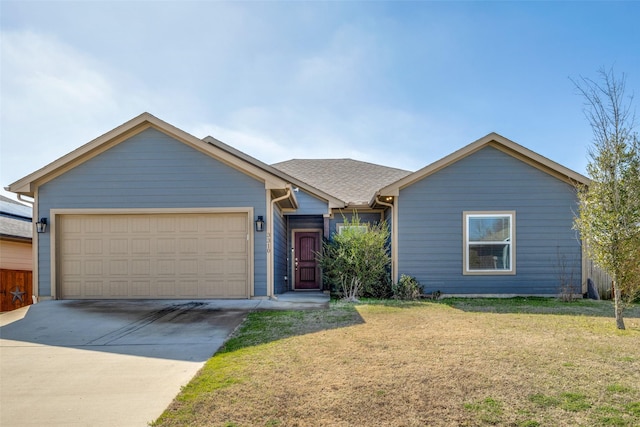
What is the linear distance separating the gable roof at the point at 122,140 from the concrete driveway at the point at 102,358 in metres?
3.00

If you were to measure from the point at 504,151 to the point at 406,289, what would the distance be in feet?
14.9

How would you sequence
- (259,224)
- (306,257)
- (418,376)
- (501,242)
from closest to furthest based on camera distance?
(418,376) → (259,224) → (501,242) → (306,257)

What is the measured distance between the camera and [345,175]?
53.8 ft

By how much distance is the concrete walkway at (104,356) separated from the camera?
3594 mm

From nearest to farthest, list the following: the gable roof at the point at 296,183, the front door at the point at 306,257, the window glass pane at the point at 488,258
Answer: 1. the window glass pane at the point at 488,258
2. the gable roof at the point at 296,183
3. the front door at the point at 306,257

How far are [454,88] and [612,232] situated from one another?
7.78 meters

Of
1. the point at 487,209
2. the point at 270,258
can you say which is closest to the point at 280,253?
the point at 270,258

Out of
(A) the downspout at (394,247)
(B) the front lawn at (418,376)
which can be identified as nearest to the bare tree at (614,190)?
(B) the front lawn at (418,376)

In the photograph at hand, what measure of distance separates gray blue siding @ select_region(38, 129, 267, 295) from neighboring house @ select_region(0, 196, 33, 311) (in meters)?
3.90

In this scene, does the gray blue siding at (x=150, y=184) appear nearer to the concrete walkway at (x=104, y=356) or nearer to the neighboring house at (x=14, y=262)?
the concrete walkway at (x=104, y=356)

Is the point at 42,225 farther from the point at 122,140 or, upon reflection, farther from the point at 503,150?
the point at 503,150

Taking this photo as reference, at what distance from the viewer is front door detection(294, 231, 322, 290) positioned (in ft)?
47.0

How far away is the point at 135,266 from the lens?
1016cm

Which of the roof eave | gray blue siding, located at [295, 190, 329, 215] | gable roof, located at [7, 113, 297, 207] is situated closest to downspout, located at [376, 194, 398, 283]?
the roof eave
